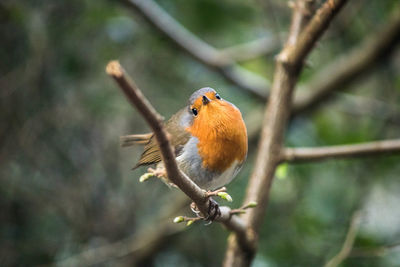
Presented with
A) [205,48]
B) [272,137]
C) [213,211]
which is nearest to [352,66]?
[205,48]

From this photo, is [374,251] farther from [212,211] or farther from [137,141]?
Answer: [137,141]

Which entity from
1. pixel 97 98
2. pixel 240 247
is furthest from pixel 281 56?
pixel 97 98

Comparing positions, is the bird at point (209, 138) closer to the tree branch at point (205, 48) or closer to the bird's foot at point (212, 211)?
the bird's foot at point (212, 211)

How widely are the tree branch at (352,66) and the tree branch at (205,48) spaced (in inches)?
15.4

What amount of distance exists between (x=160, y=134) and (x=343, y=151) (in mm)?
1702

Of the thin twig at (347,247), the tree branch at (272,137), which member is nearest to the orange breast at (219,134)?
the tree branch at (272,137)

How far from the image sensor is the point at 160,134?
1101 millimetres

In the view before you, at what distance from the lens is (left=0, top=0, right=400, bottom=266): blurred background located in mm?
3238

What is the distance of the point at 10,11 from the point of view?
313 centimetres

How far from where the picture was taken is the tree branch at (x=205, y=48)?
3.27 metres

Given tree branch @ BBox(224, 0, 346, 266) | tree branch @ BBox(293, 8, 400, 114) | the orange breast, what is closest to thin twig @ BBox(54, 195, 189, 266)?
tree branch @ BBox(224, 0, 346, 266)

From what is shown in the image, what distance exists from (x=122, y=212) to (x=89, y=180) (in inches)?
14.9

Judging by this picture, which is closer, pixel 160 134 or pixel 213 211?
pixel 160 134

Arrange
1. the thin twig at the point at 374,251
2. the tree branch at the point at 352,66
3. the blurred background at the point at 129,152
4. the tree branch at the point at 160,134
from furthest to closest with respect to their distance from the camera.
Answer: the tree branch at the point at 352,66 → the blurred background at the point at 129,152 → the thin twig at the point at 374,251 → the tree branch at the point at 160,134
